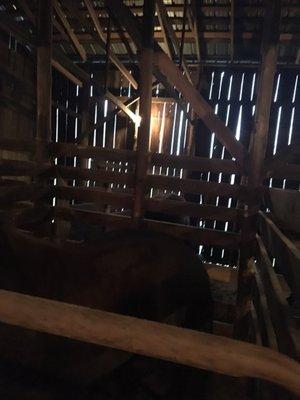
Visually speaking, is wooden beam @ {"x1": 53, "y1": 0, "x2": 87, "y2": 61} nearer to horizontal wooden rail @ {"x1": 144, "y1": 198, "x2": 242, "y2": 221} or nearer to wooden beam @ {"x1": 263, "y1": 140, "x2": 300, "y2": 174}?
horizontal wooden rail @ {"x1": 144, "y1": 198, "x2": 242, "y2": 221}

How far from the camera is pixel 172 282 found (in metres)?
2.44

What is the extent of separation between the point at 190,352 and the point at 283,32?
8.42 meters

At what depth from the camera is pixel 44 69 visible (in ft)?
13.7

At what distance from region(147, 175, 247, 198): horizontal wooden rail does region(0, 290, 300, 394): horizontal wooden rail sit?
270 cm

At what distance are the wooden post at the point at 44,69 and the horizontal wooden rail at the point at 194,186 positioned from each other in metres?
1.60

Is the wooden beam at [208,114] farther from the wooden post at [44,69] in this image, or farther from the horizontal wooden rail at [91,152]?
the wooden post at [44,69]

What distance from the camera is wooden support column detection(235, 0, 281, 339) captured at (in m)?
3.16

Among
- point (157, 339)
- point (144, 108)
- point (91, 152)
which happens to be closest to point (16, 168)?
point (91, 152)

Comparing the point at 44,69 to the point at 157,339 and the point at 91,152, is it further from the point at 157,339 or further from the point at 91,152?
the point at 157,339

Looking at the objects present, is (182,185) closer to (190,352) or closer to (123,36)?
(190,352)

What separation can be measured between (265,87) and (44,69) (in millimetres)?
2885

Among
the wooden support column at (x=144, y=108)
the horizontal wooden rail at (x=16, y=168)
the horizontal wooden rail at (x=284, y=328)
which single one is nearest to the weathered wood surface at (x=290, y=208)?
the horizontal wooden rail at (x=284, y=328)

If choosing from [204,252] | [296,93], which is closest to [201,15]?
[296,93]

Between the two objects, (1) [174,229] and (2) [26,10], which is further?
(2) [26,10]
